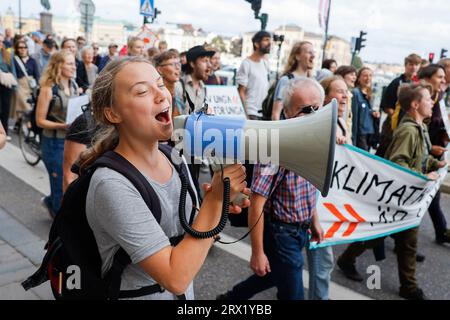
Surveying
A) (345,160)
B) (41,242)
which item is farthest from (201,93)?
(41,242)

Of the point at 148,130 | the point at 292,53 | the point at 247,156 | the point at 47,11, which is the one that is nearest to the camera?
the point at 247,156

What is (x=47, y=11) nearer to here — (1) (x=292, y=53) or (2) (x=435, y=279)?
(1) (x=292, y=53)

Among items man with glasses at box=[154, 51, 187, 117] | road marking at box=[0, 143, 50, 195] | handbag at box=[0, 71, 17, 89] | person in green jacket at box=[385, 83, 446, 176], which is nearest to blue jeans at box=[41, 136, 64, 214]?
man with glasses at box=[154, 51, 187, 117]

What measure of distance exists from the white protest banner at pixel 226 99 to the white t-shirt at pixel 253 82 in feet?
0.46

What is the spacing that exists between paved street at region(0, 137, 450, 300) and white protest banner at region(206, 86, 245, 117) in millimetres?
1771

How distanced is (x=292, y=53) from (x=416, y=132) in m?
1.89

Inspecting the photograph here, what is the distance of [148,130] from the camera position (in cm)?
130

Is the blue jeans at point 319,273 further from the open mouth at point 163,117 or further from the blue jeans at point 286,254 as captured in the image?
the open mouth at point 163,117

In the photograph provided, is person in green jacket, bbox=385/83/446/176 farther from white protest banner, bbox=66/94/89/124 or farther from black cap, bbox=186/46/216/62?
white protest banner, bbox=66/94/89/124

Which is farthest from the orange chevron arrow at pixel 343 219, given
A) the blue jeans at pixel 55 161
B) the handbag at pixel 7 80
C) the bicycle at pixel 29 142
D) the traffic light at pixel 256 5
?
the traffic light at pixel 256 5

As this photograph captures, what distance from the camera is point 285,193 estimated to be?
7.21 feet

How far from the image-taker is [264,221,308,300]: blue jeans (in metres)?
2.23

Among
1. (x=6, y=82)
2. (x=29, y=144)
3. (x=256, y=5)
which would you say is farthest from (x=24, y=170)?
(x=256, y=5)
